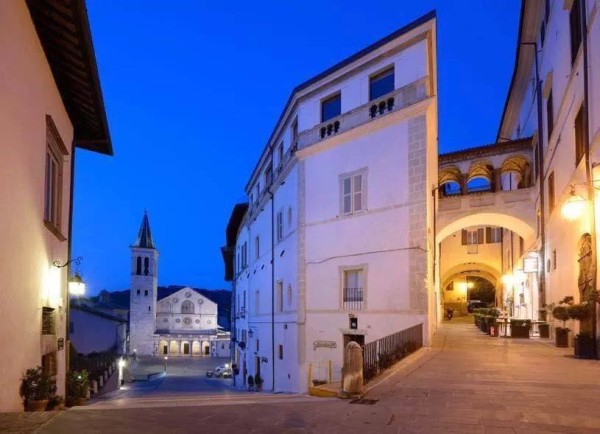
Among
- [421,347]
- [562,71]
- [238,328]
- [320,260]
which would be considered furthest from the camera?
[238,328]

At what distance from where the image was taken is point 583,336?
559 inches

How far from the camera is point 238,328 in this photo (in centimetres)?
4041

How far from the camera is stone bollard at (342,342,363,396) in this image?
967cm

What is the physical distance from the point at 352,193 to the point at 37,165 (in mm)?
13130

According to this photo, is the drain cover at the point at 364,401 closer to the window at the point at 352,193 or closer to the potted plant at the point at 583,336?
the potted plant at the point at 583,336

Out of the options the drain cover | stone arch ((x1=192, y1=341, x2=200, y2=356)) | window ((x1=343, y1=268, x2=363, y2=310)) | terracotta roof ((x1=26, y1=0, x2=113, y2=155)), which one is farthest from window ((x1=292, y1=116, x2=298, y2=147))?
stone arch ((x1=192, y1=341, x2=200, y2=356))

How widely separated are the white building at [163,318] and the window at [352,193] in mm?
73851

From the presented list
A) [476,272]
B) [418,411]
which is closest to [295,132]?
[418,411]

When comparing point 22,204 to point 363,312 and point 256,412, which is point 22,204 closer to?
point 256,412

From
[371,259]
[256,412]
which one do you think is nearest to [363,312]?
[371,259]

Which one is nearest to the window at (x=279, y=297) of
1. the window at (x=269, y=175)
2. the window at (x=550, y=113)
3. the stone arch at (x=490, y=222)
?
the window at (x=269, y=175)

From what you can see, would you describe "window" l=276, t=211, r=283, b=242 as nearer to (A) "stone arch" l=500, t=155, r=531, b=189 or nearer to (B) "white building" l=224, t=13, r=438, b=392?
(B) "white building" l=224, t=13, r=438, b=392

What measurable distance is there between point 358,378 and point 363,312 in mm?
10598

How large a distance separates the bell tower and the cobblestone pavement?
287ft
